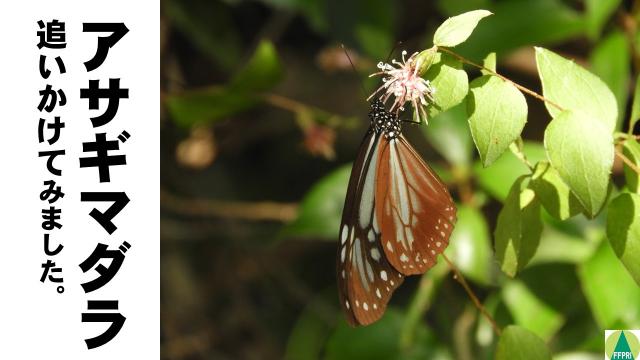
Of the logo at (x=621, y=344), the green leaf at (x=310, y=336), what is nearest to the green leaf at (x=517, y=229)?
the logo at (x=621, y=344)

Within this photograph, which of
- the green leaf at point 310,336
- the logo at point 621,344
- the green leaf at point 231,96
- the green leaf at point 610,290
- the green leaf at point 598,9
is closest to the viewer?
the logo at point 621,344

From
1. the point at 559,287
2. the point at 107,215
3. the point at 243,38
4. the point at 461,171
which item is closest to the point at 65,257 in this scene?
the point at 107,215

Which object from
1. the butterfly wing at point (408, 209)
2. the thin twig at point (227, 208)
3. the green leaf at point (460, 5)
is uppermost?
the green leaf at point (460, 5)

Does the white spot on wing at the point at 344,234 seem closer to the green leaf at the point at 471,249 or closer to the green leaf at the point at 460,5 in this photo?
the green leaf at the point at 471,249

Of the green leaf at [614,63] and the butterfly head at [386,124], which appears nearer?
the butterfly head at [386,124]

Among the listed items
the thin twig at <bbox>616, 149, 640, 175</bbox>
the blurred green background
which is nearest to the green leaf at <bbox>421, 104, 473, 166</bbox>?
the blurred green background

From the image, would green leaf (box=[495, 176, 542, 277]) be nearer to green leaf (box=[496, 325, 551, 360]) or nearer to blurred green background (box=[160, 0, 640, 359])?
green leaf (box=[496, 325, 551, 360])

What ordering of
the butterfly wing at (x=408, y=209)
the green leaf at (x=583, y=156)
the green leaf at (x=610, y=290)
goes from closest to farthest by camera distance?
1. the green leaf at (x=583, y=156)
2. the butterfly wing at (x=408, y=209)
3. the green leaf at (x=610, y=290)
